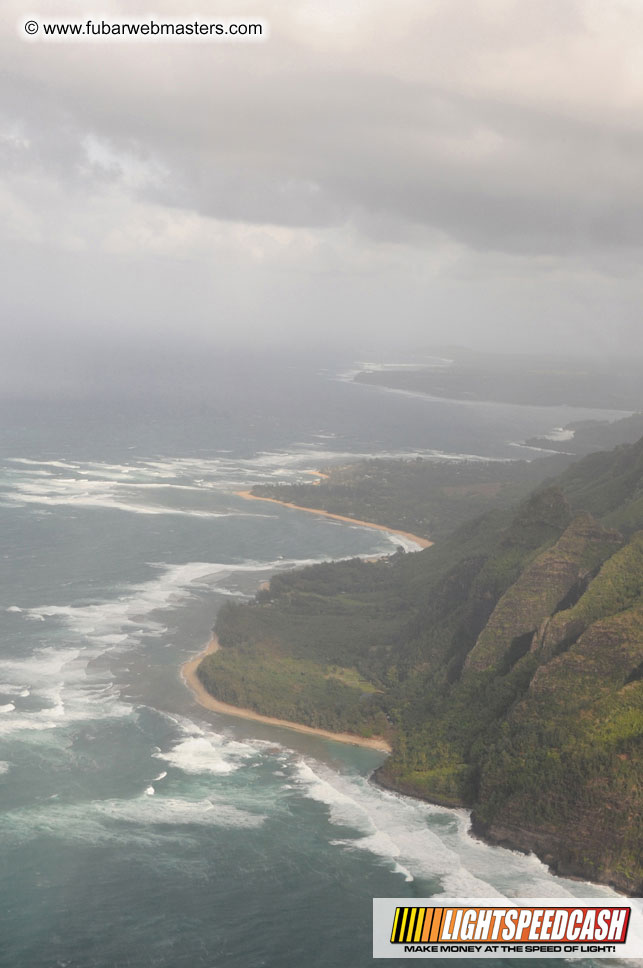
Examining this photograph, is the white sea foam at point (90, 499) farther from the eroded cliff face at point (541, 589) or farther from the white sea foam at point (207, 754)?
the white sea foam at point (207, 754)

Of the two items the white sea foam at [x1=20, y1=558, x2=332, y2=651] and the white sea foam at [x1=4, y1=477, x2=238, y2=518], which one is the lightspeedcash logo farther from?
the white sea foam at [x1=4, y1=477, x2=238, y2=518]

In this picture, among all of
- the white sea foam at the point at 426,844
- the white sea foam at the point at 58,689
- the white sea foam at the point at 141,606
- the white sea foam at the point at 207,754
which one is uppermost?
the white sea foam at the point at 141,606

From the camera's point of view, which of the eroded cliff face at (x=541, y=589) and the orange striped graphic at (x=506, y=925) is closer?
the orange striped graphic at (x=506, y=925)

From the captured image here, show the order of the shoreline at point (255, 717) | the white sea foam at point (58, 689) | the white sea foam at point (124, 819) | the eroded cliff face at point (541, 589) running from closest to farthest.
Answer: the white sea foam at point (124, 819)
the white sea foam at point (58, 689)
the shoreline at point (255, 717)
the eroded cliff face at point (541, 589)

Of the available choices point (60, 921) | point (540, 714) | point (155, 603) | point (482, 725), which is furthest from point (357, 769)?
point (155, 603)

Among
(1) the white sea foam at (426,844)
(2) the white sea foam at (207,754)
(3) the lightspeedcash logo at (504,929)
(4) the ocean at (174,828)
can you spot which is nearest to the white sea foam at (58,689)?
(4) the ocean at (174,828)

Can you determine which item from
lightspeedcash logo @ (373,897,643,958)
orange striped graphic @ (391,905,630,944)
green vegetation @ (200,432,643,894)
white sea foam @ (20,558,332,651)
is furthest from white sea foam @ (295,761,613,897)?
white sea foam @ (20,558,332,651)
